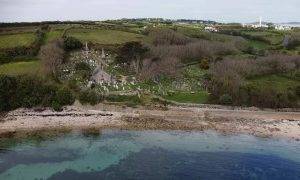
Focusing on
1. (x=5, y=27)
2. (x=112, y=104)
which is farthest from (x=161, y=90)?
(x=5, y=27)

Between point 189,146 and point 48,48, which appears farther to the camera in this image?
point 48,48

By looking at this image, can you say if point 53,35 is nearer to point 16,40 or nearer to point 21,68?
point 16,40

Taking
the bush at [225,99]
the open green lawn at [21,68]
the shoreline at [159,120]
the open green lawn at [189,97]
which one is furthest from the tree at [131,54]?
the bush at [225,99]

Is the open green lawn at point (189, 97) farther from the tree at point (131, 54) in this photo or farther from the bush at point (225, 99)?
the tree at point (131, 54)

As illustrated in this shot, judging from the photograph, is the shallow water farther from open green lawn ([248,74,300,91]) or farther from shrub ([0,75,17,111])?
open green lawn ([248,74,300,91])

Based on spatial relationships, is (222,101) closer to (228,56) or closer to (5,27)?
(228,56)

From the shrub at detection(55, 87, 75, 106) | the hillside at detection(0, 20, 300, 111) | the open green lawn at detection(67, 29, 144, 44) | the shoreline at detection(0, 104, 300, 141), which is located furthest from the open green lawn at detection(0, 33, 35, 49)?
the shoreline at detection(0, 104, 300, 141)

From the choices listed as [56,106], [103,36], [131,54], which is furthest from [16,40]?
[56,106]
